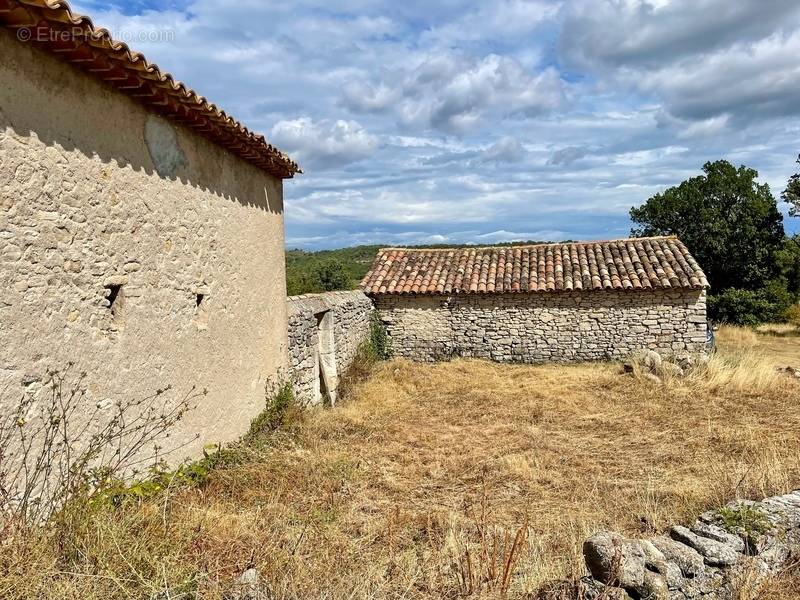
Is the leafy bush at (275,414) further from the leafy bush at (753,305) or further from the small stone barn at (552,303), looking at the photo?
the leafy bush at (753,305)

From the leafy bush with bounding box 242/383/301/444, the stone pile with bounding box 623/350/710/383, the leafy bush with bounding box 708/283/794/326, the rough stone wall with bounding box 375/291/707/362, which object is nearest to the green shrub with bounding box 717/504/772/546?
the leafy bush with bounding box 242/383/301/444

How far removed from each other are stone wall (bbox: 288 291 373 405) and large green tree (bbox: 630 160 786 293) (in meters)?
16.8

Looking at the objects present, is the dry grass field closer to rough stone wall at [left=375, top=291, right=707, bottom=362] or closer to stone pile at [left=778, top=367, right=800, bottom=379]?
stone pile at [left=778, top=367, right=800, bottom=379]

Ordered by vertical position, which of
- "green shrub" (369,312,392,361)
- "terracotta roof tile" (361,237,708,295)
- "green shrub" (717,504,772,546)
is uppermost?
"terracotta roof tile" (361,237,708,295)

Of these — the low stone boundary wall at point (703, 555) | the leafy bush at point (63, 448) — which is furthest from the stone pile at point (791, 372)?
the leafy bush at point (63, 448)

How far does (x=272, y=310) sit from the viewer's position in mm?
8062

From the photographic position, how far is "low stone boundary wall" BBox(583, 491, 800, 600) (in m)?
3.54

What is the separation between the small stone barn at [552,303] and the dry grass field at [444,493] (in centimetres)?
222

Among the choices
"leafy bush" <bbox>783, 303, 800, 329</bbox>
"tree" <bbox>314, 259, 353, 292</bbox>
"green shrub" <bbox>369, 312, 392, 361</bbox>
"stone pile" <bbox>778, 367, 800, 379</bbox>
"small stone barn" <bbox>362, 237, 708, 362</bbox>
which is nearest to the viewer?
"stone pile" <bbox>778, 367, 800, 379</bbox>

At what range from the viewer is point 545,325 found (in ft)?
46.9

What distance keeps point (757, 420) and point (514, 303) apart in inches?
253

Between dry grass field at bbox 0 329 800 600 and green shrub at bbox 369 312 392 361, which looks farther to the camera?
green shrub at bbox 369 312 392 361

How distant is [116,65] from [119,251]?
138 cm

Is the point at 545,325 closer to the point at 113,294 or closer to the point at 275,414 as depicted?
the point at 275,414
